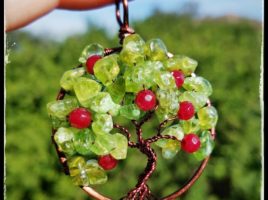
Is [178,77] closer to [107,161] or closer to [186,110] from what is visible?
[186,110]

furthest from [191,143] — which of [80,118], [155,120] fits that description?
[155,120]

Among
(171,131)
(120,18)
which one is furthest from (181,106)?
(120,18)

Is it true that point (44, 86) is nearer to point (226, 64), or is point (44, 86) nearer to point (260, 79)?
point (226, 64)

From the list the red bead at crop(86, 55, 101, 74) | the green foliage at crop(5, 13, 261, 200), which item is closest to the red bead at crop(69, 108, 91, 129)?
the red bead at crop(86, 55, 101, 74)

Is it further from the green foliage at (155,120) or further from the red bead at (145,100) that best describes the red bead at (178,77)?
the green foliage at (155,120)

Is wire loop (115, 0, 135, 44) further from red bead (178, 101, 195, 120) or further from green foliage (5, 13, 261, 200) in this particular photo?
green foliage (5, 13, 261, 200)
